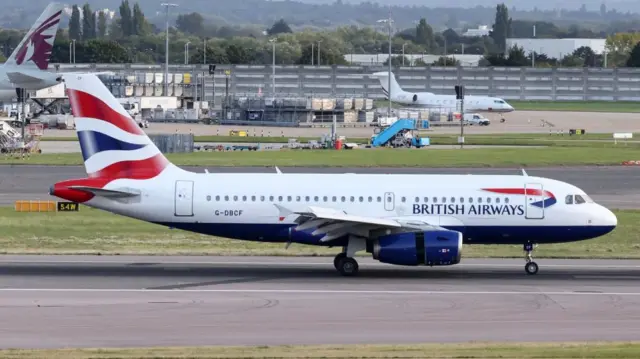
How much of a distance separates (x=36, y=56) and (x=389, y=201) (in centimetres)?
7078

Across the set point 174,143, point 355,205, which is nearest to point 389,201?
point 355,205

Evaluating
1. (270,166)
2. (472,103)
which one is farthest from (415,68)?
(270,166)

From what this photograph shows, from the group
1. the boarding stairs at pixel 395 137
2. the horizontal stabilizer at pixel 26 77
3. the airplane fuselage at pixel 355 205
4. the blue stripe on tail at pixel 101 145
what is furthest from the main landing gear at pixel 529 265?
the horizontal stabilizer at pixel 26 77

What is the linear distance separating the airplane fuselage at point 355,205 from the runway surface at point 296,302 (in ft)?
4.49

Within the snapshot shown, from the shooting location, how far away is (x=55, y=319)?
27.7 m

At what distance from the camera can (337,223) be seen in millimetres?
35250

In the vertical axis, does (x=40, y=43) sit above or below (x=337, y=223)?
above

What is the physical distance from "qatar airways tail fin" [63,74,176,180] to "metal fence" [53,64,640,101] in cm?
14209

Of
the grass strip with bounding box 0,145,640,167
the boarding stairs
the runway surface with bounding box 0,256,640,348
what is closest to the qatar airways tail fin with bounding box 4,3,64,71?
the grass strip with bounding box 0,145,640,167

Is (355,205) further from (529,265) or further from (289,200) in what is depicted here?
(529,265)

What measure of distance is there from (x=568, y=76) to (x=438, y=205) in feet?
511

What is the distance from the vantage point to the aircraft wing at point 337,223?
1368 inches

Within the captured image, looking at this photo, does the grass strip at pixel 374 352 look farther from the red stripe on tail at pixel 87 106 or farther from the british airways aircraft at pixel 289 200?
the red stripe on tail at pixel 87 106

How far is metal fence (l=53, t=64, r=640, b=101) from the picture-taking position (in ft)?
596
